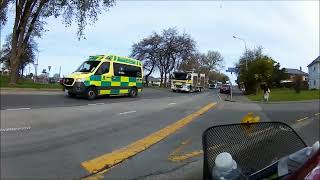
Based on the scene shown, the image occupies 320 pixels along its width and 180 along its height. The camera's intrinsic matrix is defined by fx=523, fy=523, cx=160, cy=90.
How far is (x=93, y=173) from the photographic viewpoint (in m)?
8.58

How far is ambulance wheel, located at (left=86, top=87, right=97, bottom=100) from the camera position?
29.1 metres

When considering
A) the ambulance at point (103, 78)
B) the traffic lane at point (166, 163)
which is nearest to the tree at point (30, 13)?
the ambulance at point (103, 78)

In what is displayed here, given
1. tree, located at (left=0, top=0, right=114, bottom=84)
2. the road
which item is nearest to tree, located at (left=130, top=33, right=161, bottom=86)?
tree, located at (left=0, top=0, right=114, bottom=84)

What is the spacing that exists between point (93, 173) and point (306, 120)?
1349cm

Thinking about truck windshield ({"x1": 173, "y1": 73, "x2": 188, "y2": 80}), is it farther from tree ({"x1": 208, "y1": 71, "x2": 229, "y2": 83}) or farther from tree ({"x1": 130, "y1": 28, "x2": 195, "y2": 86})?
tree ({"x1": 208, "y1": 71, "x2": 229, "y2": 83})

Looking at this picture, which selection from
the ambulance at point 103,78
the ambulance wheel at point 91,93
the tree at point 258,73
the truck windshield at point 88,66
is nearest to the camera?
the ambulance wheel at point 91,93

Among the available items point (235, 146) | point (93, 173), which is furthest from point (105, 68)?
point (235, 146)

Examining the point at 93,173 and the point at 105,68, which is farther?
the point at 105,68

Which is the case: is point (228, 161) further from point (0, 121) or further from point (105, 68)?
point (105, 68)

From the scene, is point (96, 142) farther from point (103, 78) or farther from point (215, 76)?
point (215, 76)

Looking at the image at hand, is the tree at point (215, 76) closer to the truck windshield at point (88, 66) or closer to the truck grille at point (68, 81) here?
the truck windshield at point (88, 66)

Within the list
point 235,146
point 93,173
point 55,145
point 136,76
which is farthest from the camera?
point 136,76

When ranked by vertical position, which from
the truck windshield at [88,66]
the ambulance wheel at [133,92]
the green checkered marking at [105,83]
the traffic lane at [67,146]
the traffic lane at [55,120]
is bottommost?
the traffic lane at [67,146]

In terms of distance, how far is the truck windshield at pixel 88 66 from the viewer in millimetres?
30477
